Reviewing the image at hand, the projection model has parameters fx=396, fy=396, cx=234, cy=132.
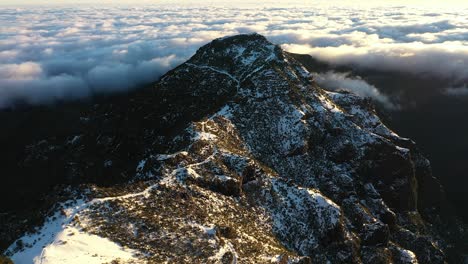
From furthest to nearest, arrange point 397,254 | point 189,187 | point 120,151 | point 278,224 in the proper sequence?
point 120,151 → point 397,254 → point 278,224 → point 189,187

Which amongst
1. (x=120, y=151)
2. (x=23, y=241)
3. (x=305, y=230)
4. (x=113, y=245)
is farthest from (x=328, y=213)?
(x=120, y=151)

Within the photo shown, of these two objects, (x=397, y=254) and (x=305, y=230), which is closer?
(x=305, y=230)

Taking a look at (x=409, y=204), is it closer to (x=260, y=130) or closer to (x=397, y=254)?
(x=397, y=254)

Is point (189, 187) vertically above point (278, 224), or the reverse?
point (189, 187)

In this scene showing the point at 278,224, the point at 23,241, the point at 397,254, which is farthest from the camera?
the point at 397,254

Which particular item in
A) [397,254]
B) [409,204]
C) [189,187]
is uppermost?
[189,187]

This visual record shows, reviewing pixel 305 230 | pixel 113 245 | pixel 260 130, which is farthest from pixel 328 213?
pixel 113 245
